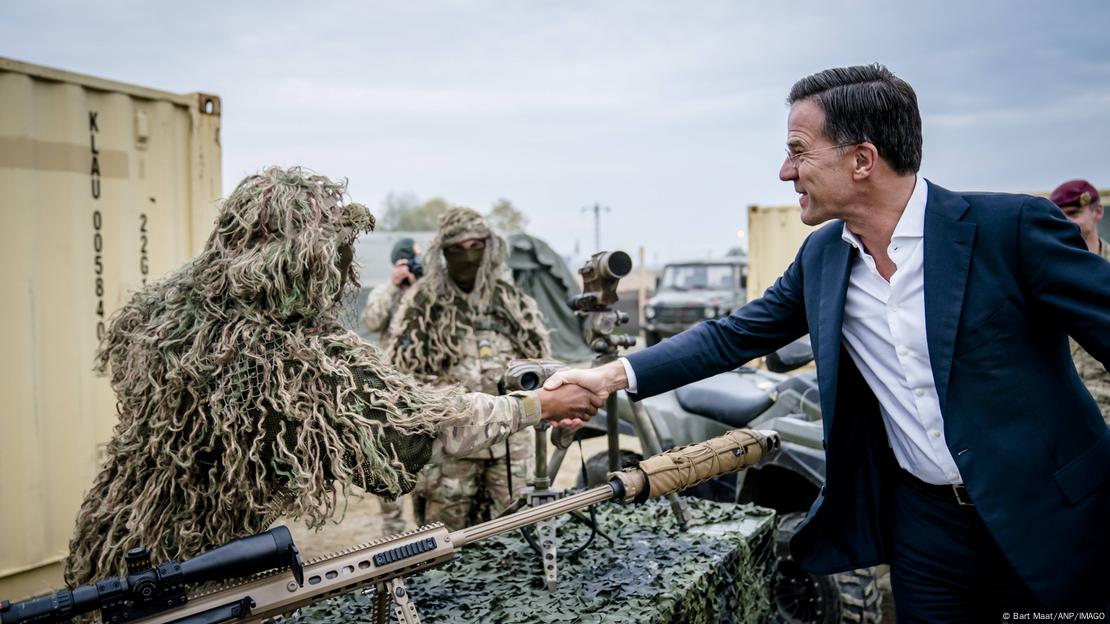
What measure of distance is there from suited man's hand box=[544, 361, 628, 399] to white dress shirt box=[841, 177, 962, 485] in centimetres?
76

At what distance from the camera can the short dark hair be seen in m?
2.01

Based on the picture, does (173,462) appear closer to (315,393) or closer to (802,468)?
(315,393)

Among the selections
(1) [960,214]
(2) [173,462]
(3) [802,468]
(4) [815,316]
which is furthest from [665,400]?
(2) [173,462]

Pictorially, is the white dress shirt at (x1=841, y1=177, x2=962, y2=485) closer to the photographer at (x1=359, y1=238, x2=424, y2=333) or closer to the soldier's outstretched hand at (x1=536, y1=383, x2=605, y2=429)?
the soldier's outstretched hand at (x1=536, y1=383, x2=605, y2=429)

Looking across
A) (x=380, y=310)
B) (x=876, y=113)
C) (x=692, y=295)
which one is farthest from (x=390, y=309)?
(x=692, y=295)

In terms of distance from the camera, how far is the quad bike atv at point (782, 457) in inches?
135

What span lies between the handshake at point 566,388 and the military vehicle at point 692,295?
12061mm

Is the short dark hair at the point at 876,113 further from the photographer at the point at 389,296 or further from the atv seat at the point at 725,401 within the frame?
the photographer at the point at 389,296

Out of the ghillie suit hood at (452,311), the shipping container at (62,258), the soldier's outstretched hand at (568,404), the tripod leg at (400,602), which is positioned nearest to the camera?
the tripod leg at (400,602)

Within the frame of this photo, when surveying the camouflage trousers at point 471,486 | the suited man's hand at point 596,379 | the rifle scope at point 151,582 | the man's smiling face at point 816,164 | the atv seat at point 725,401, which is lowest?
the camouflage trousers at point 471,486

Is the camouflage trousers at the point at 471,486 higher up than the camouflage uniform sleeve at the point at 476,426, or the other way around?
the camouflage uniform sleeve at the point at 476,426

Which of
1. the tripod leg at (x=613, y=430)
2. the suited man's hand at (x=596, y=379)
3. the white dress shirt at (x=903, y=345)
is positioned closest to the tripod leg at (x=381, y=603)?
the suited man's hand at (x=596, y=379)

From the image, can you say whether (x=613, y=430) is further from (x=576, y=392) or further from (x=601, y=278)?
(x=576, y=392)

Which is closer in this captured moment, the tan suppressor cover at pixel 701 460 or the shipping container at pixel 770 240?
the tan suppressor cover at pixel 701 460
